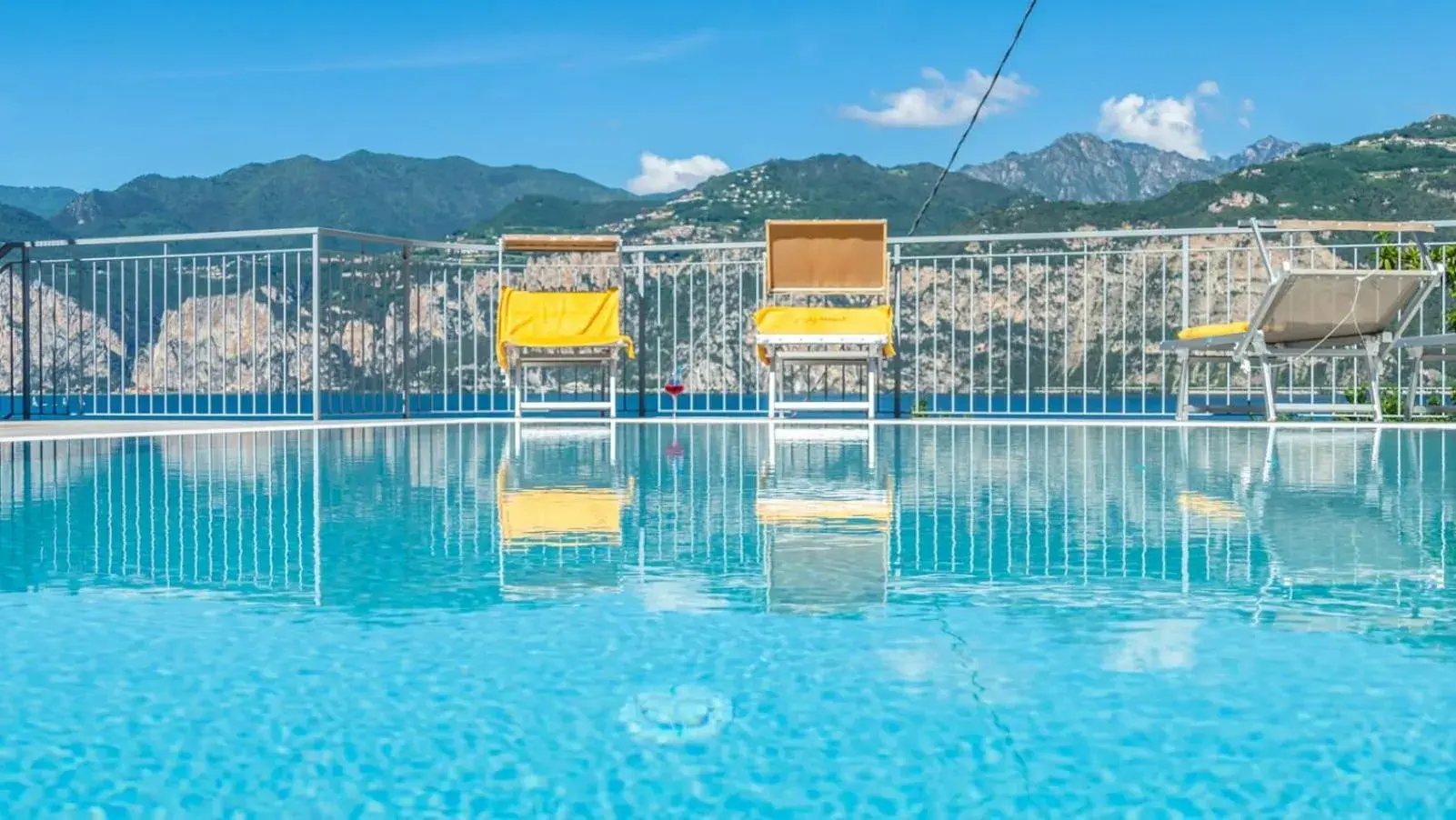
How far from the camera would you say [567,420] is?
356 inches

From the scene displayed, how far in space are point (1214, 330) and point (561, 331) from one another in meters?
4.08

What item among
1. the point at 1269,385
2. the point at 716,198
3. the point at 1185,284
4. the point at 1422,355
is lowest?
the point at 1269,385

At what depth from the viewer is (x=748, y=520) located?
3.41m

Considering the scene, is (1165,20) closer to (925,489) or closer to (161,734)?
(925,489)

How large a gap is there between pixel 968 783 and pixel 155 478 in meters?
4.08

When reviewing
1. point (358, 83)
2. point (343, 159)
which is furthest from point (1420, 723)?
point (343, 159)

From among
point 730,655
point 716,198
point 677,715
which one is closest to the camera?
point 677,715

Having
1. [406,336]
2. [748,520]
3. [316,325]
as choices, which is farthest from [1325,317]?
[316,325]

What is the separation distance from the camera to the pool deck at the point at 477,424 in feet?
24.8

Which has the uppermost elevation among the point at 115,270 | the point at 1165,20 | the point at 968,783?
the point at 1165,20

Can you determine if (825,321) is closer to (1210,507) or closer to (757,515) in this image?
(1210,507)

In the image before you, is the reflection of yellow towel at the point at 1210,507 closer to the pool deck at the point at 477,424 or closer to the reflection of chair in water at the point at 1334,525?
the reflection of chair in water at the point at 1334,525

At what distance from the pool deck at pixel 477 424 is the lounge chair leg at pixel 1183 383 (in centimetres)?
7

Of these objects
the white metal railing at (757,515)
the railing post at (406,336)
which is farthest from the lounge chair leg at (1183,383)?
the railing post at (406,336)
